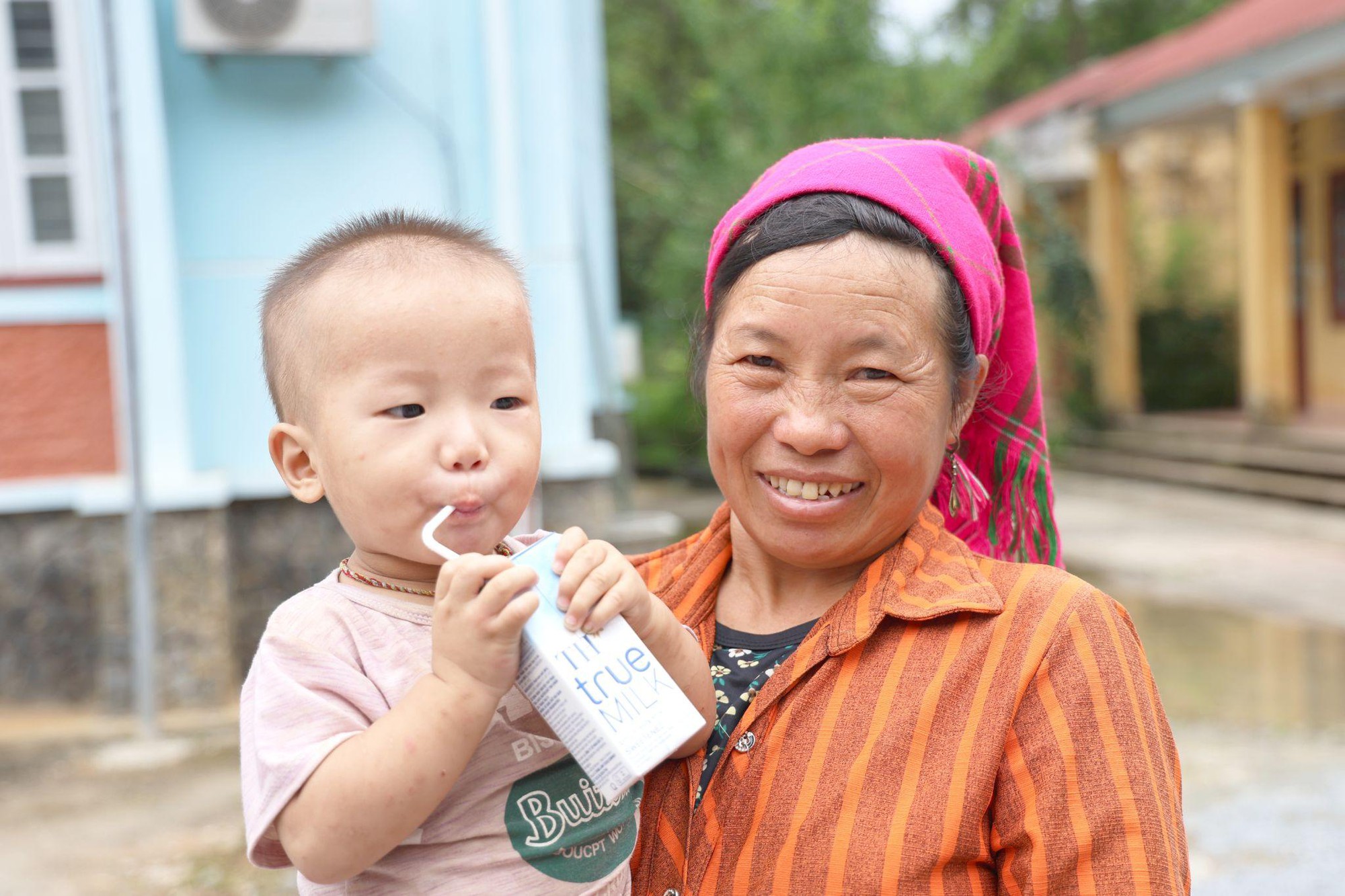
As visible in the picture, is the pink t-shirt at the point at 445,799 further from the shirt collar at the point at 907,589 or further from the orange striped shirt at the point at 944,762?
the shirt collar at the point at 907,589

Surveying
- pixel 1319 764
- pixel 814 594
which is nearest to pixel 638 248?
pixel 1319 764

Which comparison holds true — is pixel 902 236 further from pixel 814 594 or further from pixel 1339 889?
pixel 1339 889

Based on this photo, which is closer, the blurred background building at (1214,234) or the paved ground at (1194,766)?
the paved ground at (1194,766)

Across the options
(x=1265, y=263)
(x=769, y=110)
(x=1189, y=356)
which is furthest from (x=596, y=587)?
(x=1189, y=356)

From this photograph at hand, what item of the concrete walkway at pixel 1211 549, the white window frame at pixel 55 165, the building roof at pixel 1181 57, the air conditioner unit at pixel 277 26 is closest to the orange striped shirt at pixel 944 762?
the air conditioner unit at pixel 277 26

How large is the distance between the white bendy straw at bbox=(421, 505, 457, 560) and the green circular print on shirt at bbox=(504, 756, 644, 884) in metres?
0.31

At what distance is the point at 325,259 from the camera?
1.44m

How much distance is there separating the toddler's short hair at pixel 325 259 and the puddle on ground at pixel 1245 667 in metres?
4.43

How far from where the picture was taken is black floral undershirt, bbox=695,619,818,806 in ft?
5.26

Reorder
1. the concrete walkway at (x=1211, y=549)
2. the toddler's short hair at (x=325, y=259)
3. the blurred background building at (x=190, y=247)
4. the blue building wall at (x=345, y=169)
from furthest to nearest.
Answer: the concrete walkway at (x=1211, y=549), the blue building wall at (x=345, y=169), the blurred background building at (x=190, y=247), the toddler's short hair at (x=325, y=259)

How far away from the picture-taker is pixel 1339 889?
3900 mm

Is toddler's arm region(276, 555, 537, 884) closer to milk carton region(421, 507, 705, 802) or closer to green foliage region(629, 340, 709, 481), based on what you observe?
milk carton region(421, 507, 705, 802)

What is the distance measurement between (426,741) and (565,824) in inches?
10.6

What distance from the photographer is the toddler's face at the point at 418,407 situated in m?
1.34
